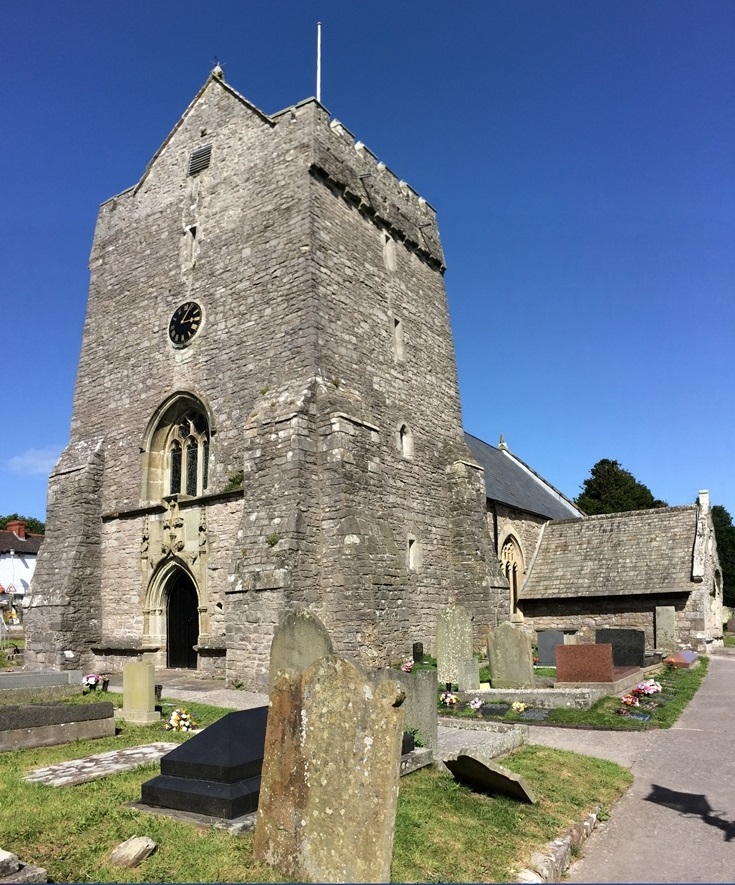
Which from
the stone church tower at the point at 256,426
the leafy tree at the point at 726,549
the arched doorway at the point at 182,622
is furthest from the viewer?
the leafy tree at the point at 726,549

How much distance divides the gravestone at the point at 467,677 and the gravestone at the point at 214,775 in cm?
728

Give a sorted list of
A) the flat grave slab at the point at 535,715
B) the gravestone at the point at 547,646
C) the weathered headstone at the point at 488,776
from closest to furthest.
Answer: the weathered headstone at the point at 488,776 < the flat grave slab at the point at 535,715 < the gravestone at the point at 547,646

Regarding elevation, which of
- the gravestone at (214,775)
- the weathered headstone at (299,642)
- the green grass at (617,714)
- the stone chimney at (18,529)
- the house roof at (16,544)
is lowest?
the green grass at (617,714)

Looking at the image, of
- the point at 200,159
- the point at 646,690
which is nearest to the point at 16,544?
the point at 200,159

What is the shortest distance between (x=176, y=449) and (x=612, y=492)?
133 feet

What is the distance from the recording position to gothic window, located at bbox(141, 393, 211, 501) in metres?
16.8

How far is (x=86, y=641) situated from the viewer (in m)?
16.8

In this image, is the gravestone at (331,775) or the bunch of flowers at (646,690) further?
the bunch of flowers at (646,690)

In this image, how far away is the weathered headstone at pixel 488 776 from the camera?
5.87 m

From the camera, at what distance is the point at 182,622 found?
645 inches

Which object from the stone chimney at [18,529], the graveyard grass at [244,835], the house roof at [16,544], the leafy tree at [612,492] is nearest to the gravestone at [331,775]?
the graveyard grass at [244,835]

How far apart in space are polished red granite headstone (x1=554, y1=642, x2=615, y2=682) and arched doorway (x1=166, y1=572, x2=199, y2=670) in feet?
27.6

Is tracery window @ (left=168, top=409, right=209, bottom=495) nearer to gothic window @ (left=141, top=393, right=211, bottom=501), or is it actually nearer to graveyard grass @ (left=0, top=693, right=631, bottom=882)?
gothic window @ (left=141, top=393, right=211, bottom=501)

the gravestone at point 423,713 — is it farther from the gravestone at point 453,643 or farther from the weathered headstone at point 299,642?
the gravestone at point 453,643
